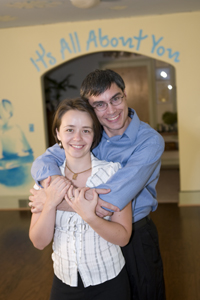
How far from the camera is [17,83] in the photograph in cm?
469

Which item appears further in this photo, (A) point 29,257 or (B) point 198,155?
(B) point 198,155

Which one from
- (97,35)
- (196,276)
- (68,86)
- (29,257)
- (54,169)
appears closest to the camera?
(54,169)

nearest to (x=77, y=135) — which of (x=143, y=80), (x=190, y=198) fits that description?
(x=190, y=198)

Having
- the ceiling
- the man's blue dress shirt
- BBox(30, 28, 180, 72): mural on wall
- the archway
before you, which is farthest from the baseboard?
the archway

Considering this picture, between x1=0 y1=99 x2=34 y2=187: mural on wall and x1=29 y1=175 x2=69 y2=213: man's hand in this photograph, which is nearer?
x1=29 y1=175 x2=69 y2=213: man's hand

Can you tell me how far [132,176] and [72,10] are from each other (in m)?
3.05

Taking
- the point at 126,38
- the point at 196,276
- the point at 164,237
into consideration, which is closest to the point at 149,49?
the point at 126,38

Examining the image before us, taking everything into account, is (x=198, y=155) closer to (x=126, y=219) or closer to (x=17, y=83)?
(x=17, y=83)

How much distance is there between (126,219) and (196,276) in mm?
1748

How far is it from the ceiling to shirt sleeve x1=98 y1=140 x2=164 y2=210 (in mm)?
2618

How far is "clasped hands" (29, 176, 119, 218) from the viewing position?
130 centimetres

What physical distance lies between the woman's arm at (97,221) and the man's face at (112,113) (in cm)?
48

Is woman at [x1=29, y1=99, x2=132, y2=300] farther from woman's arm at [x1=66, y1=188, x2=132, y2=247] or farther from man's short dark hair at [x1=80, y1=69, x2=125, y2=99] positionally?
man's short dark hair at [x1=80, y1=69, x2=125, y2=99]

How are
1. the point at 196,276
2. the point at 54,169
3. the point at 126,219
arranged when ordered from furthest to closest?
the point at 196,276
the point at 54,169
the point at 126,219
